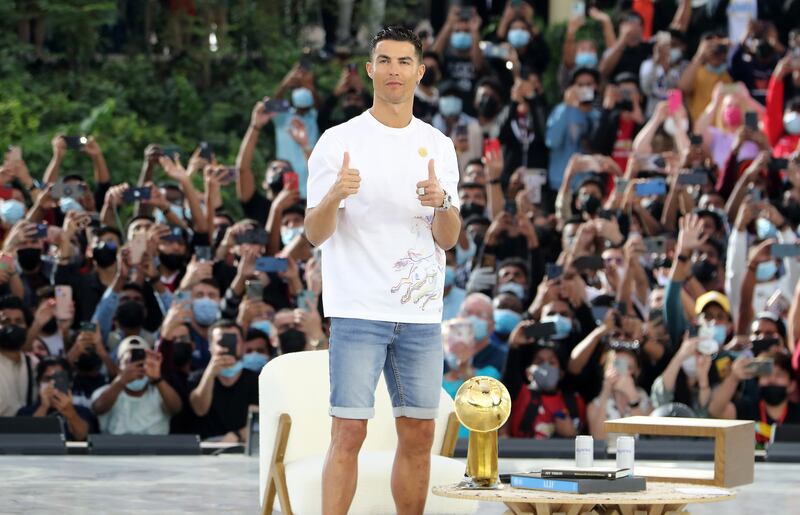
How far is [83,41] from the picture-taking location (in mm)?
17391

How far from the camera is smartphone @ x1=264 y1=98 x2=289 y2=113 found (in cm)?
1284

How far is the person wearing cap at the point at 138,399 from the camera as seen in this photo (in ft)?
33.7

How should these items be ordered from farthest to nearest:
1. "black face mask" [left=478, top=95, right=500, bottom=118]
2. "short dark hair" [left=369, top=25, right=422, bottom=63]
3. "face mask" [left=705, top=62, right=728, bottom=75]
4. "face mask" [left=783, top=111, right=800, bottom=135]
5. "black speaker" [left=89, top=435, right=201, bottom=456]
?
"face mask" [left=705, top=62, right=728, bottom=75] < "black face mask" [left=478, top=95, right=500, bottom=118] < "face mask" [left=783, top=111, right=800, bottom=135] < "black speaker" [left=89, top=435, right=201, bottom=456] < "short dark hair" [left=369, top=25, right=422, bottom=63]

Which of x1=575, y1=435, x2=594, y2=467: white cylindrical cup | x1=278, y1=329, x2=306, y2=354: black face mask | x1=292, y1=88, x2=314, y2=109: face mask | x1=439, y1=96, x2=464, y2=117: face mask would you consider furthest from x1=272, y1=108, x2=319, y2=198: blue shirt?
x1=575, y1=435, x2=594, y2=467: white cylindrical cup

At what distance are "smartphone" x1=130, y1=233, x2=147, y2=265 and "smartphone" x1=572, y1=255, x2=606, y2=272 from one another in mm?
2779

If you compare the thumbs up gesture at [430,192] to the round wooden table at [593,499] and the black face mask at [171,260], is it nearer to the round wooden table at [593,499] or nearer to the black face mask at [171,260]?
the round wooden table at [593,499]

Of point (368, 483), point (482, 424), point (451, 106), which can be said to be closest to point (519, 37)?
point (451, 106)

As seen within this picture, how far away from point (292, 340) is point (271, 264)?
0.71 m

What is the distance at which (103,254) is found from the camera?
1143 centimetres

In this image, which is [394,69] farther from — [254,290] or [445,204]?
[254,290]

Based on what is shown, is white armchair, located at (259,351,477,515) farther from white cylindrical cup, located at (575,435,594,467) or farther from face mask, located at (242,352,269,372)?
face mask, located at (242,352,269,372)

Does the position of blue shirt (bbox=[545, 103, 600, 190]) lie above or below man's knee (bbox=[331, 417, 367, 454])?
above

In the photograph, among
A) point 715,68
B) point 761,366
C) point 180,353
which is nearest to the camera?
point 761,366

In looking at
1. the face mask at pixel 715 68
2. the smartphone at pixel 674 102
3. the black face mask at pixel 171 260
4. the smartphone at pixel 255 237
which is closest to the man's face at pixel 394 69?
the smartphone at pixel 255 237
